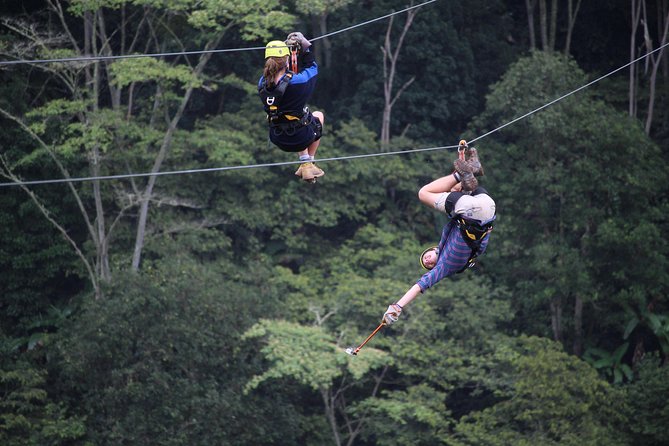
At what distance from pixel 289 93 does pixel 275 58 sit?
1.28 feet

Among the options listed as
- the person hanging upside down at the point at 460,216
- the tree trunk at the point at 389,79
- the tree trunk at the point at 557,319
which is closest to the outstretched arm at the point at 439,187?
the person hanging upside down at the point at 460,216

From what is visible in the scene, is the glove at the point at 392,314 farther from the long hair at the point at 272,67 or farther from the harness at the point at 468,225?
the long hair at the point at 272,67

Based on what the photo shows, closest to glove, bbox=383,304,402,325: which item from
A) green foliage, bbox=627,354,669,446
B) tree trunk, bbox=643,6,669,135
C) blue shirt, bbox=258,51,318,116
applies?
blue shirt, bbox=258,51,318,116

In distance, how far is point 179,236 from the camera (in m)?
21.0

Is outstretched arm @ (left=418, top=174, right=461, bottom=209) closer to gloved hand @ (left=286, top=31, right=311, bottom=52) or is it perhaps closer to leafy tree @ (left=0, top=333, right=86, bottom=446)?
gloved hand @ (left=286, top=31, right=311, bottom=52)

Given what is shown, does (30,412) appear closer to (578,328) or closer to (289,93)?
(578,328)

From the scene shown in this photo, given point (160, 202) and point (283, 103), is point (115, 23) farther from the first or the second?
point (283, 103)

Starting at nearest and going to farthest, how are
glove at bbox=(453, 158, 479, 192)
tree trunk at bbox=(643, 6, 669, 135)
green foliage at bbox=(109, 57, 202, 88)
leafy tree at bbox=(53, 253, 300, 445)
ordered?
glove at bbox=(453, 158, 479, 192)
leafy tree at bbox=(53, 253, 300, 445)
green foliage at bbox=(109, 57, 202, 88)
tree trunk at bbox=(643, 6, 669, 135)

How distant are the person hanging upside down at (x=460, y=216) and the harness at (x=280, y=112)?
108 centimetres

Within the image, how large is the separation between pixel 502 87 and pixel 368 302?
492 centimetres

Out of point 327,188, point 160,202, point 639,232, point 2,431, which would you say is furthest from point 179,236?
point 639,232

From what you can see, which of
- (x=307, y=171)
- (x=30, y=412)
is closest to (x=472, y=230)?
(x=307, y=171)

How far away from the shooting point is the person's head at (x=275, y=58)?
327 inches

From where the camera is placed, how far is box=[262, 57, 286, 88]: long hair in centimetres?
832
